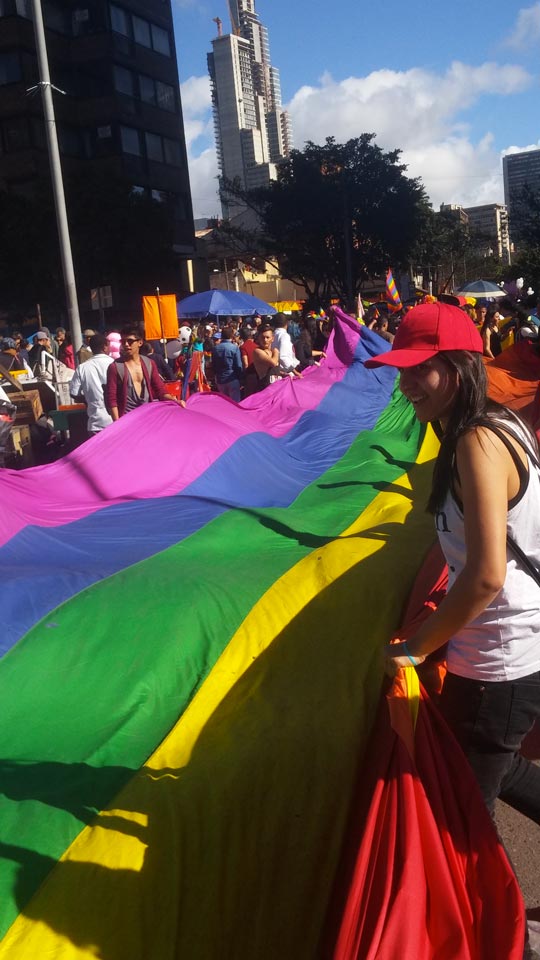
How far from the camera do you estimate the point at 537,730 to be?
2.63 m

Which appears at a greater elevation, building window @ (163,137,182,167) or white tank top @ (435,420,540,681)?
building window @ (163,137,182,167)

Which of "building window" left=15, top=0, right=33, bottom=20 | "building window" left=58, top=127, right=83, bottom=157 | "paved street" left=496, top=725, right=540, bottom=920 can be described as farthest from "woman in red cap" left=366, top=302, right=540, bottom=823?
"building window" left=58, top=127, right=83, bottom=157

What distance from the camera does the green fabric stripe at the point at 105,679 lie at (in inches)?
110

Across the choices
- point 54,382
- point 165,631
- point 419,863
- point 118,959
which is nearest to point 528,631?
point 419,863

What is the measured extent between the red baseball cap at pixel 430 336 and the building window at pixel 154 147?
51.0m

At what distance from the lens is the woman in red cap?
205 centimetres

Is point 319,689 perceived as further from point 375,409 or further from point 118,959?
point 375,409

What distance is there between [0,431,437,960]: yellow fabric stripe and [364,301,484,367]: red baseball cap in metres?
1.32

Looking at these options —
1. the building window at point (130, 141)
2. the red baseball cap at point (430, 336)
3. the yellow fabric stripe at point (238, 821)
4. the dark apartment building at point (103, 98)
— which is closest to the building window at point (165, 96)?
the dark apartment building at point (103, 98)

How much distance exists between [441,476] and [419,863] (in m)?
0.98

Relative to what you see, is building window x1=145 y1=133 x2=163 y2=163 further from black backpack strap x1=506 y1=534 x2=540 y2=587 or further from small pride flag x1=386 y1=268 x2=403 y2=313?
black backpack strap x1=506 y1=534 x2=540 y2=587

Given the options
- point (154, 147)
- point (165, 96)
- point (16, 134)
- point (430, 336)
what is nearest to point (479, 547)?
point (430, 336)

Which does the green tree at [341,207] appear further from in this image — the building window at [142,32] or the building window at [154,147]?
the building window at [142,32]

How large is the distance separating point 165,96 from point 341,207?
42.5 feet
